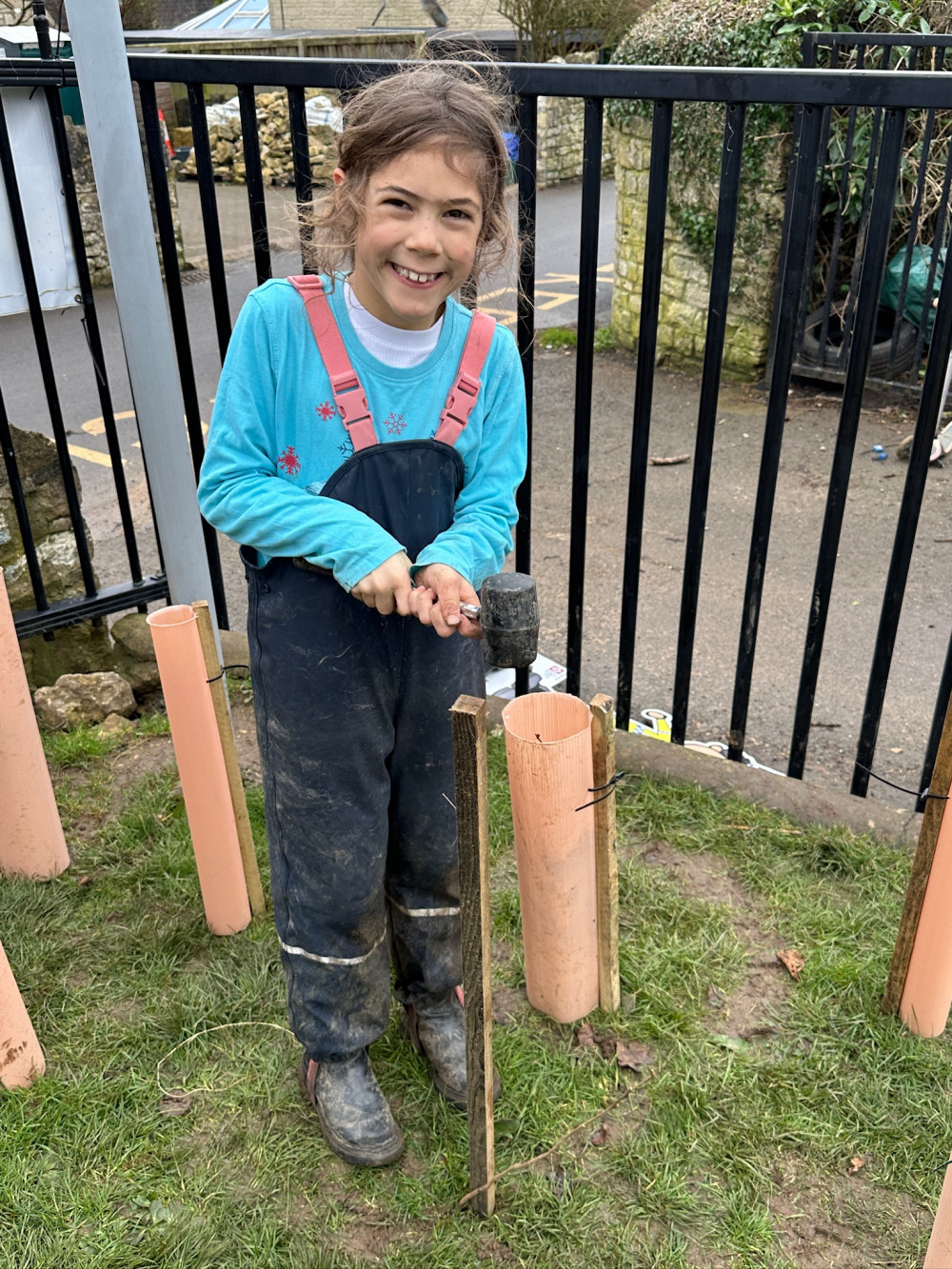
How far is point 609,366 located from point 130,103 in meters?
7.00

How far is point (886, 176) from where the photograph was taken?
8.02 feet

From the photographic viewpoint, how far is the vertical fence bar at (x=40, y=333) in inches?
113

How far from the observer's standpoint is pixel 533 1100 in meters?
2.22

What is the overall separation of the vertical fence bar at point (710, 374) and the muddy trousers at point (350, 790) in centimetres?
114

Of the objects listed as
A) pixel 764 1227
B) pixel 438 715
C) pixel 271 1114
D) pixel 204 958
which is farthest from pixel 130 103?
pixel 764 1227

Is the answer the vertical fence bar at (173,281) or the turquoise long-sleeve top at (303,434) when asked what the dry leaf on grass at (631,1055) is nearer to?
the turquoise long-sleeve top at (303,434)

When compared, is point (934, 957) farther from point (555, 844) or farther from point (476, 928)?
point (476, 928)

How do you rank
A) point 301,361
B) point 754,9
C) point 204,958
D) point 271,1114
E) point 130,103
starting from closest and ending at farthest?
point 301,361
point 271,1114
point 130,103
point 204,958
point 754,9

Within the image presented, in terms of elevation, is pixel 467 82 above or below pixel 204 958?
above

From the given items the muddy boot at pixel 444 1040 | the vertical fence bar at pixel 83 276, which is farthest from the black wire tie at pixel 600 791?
the vertical fence bar at pixel 83 276

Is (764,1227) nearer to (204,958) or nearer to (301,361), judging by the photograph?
(204,958)

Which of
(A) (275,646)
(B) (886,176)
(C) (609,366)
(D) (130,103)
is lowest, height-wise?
(C) (609,366)

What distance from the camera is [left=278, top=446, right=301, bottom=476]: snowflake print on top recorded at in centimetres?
181

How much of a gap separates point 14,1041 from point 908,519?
2.40 m
